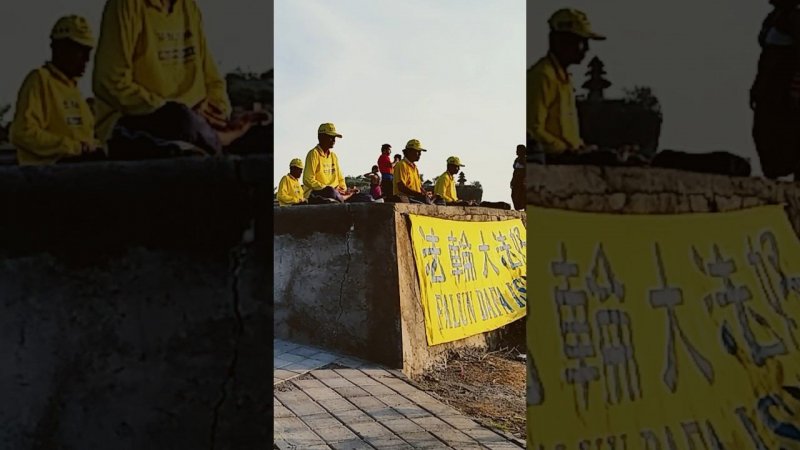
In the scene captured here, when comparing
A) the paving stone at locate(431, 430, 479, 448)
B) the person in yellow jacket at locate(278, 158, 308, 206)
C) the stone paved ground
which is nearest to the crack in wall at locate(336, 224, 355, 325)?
the stone paved ground

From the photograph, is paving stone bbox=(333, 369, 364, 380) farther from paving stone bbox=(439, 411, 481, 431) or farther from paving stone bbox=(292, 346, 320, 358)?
paving stone bbox=(439, 411, 481, 431)

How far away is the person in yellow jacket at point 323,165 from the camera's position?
9.49 m

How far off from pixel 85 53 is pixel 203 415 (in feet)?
4.30

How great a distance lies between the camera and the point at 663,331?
2979 mm

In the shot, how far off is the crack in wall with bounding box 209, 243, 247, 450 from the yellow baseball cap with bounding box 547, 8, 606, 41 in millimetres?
1456

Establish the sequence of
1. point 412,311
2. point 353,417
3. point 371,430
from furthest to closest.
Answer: point 412,311 < point 353,417 < point 371,430

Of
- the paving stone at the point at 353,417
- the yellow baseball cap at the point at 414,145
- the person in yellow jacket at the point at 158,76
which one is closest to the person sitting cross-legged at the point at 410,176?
the yellow baseball cap at the point at 414,145

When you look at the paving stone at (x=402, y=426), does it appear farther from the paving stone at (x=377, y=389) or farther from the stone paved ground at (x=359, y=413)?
the paving stone at (x=377, y=389)

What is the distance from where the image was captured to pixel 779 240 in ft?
11.3

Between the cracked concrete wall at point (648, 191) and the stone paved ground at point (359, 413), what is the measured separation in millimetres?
2534

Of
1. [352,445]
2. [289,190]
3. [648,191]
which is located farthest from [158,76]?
[289,190]

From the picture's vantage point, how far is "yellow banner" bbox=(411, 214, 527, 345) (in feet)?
24.0

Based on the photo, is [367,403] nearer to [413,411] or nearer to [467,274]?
[413,411]

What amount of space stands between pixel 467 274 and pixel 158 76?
594cm
